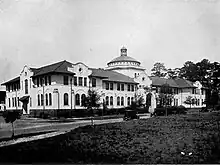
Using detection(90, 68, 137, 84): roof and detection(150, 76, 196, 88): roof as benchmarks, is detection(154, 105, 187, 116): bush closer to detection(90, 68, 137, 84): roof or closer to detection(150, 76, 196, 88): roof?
detection(90, 68, 137, 84): roof

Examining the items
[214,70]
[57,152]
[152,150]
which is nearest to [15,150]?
[57,152]

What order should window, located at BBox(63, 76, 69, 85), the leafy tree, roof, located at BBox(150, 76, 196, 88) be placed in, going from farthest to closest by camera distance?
the leafy tree
roof, located at BBox(150, 76, 196, 88)
window, located at BBox(63, 76, 69, 85)

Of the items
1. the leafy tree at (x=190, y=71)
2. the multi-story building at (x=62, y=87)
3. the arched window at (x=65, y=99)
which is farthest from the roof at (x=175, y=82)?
the arched window at (x=65, y=99)

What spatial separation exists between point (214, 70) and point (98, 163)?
A: 5031 cm

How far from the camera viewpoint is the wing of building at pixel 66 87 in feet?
140

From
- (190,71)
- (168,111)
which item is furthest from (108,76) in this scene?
(190,71)

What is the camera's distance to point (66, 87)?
1708 inches

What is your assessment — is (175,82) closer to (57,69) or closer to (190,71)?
(190,71)

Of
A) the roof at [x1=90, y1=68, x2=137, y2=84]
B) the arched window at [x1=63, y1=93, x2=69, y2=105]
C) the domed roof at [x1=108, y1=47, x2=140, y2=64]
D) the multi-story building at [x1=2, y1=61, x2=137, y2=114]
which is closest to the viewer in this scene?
the multi-story building at [x1=2, y1=61, x2=137, y2=114]

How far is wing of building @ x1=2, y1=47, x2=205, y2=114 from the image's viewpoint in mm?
42750

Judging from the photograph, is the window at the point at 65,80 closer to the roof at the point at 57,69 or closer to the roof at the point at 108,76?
the roof at the point at 57,69

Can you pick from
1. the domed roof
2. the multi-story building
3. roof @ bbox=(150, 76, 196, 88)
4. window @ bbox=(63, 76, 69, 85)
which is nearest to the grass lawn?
the multi-story building

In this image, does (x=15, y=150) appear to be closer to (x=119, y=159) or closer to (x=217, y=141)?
(x=119, y=159)

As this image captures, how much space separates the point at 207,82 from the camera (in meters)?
64.4
